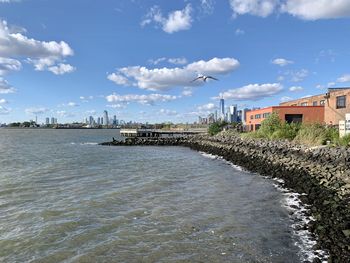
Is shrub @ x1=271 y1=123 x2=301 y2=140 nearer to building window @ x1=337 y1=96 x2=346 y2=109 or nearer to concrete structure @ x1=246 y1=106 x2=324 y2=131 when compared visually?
building window @ x1=337 y1=96 x2=346 y2=109

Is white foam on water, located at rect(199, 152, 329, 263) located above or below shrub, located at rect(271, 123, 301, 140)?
below

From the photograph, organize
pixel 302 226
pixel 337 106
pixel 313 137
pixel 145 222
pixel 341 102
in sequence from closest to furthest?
pixel 302 226 → pixel 145 222 → pixel 313 137 → pixel 341 102 → pixel 337 106

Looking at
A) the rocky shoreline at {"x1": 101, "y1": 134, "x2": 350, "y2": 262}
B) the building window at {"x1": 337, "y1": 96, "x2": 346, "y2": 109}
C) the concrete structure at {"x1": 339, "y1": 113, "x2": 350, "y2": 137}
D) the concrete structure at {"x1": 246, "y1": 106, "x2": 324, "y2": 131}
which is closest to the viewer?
the rocky shoreline at {"x1": 101, "y1": 134, "x2": 350, "y2": 262}

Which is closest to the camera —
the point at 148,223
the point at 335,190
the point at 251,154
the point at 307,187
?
the point at 148,223

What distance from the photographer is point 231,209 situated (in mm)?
14250

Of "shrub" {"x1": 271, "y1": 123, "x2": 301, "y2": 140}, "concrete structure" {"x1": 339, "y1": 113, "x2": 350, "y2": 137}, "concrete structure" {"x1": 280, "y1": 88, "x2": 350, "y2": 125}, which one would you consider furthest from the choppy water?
"concrete structure" {"x1": 280, "y1": 88, "x2": 350, "y2": 125}

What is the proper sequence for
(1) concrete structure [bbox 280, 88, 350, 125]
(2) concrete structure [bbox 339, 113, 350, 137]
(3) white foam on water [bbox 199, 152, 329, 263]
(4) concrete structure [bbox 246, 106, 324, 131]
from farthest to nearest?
(4) concrete structure [bbox 246, 106, 324, 131], (1) concrete structure [bbox 280, 88, 350, 125], (2) concrete structure [bbox 339, 113, 350, 137], (3) white foam on water [bbox 199, 152, 329, 263]

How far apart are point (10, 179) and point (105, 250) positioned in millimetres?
16594

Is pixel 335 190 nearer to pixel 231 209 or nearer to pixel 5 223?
pixel 231 209

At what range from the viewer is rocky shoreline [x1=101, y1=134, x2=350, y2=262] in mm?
10047

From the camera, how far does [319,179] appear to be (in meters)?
18.0

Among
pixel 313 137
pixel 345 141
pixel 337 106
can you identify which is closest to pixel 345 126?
pixel 345 141

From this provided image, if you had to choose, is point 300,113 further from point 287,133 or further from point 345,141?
point 345,141

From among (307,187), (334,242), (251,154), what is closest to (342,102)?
(251,154)
